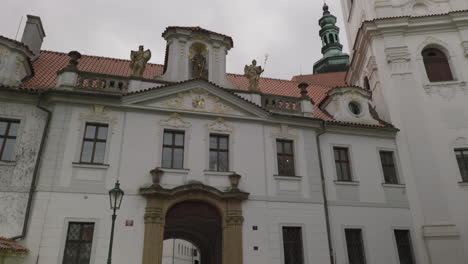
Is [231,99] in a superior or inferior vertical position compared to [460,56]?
inferior

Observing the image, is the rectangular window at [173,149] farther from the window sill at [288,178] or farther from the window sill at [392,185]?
the window sill at [392,185]

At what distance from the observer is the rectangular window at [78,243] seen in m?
12.1

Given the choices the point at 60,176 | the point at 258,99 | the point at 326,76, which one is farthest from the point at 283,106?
the point at 326,76

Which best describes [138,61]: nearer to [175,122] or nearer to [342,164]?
[175,122]

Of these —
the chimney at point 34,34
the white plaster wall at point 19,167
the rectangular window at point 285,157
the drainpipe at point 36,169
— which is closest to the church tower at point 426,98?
the rectangular window at point 285,157

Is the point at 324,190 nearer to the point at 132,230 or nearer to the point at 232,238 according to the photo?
the point at 232,238

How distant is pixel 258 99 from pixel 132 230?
24.9 ft

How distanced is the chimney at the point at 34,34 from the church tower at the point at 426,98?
16854 mm

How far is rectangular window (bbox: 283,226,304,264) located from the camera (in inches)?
558

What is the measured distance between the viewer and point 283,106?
16.9 m

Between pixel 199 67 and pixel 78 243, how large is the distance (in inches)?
343

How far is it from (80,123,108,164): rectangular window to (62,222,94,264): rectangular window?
2.31 metres

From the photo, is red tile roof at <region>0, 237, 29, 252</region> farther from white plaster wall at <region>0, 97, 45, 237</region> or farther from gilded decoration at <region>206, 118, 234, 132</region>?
gilded decoration at <region>206, 118, 234, 132</region>

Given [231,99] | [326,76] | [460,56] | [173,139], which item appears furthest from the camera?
[326,76]
